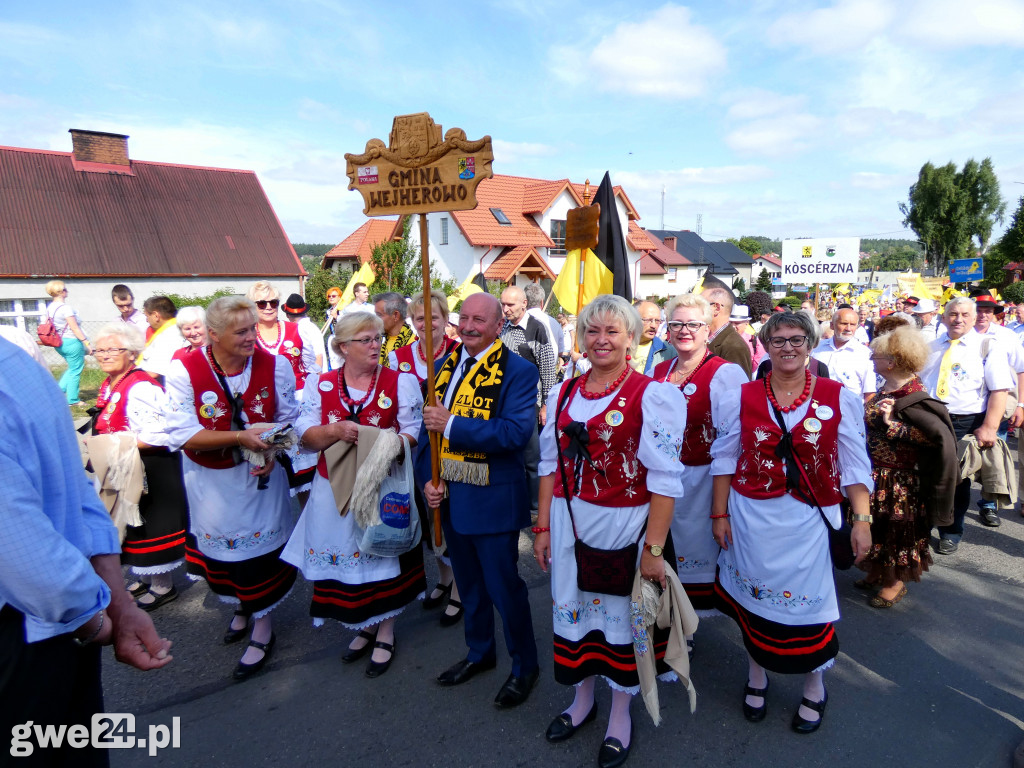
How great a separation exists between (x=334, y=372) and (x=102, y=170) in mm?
26836

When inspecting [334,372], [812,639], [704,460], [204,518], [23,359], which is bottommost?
[812,639]

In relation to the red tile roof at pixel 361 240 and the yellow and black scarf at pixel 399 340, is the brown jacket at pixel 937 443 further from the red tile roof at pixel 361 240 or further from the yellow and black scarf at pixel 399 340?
the red tile roof at pixel 361 240

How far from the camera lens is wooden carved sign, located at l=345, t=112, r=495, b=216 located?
313 centimetres

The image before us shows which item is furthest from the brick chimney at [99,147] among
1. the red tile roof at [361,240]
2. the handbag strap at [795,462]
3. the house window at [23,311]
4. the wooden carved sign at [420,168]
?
the handbag strap at [795,462]

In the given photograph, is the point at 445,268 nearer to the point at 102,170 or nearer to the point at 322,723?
the point at 102,170

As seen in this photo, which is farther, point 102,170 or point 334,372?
point 102,170

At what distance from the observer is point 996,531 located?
5.43 m

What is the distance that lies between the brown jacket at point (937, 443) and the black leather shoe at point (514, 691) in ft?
8.86

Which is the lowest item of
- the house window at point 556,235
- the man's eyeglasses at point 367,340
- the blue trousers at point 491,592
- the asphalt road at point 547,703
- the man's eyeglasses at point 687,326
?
the asphalt road at point 547,703

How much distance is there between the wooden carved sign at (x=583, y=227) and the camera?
562 centimetres

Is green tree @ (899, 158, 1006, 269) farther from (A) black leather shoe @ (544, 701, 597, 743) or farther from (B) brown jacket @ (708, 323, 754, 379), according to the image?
(A) black leather shoe @ (544, 701, 597, 743)

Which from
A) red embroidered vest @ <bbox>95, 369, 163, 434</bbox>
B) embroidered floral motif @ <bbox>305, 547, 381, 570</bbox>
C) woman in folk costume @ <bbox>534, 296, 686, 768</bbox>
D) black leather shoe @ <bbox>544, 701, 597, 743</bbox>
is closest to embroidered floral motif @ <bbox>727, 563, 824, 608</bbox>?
woman in folk costume @ <bbox>534, 296, 686, 768</bbox>

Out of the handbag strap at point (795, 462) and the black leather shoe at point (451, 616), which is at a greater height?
the handbag strap at point (795, 462)

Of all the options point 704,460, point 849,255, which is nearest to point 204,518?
point 704,460
